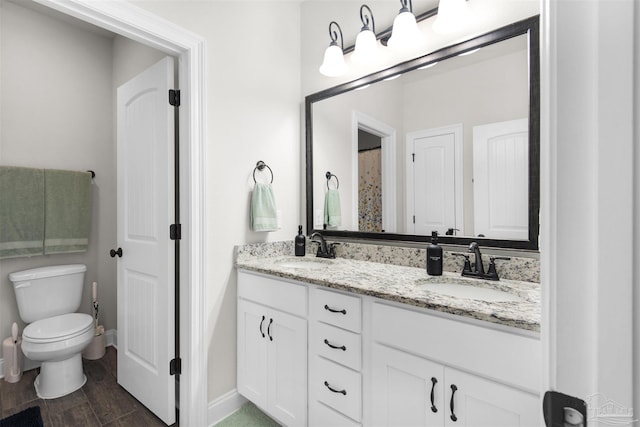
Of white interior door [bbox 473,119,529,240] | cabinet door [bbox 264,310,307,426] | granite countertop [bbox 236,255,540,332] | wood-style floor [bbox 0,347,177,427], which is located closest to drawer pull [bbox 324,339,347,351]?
cabinet door [bbox 264,310,307,426]

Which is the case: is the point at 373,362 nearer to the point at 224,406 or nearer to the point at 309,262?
the point at 309,262

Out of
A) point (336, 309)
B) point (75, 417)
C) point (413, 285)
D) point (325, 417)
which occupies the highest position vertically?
point (413, 285)

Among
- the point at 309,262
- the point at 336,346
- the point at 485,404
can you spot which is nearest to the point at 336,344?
the point at 336,346

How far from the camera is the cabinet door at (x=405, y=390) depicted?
1.09 m

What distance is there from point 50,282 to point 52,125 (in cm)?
119

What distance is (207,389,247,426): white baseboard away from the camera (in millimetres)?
1746

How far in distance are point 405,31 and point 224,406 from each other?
2239mm

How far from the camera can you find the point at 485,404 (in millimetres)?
991

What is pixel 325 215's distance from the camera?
2164 millimetres

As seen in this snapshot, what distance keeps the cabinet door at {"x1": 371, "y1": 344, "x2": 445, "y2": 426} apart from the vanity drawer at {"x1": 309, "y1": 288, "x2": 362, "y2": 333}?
13cm

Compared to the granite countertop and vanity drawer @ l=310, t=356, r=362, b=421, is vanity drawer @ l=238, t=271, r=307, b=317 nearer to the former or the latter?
the granite countertop

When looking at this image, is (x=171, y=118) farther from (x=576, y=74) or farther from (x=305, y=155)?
(x=576, y=74)

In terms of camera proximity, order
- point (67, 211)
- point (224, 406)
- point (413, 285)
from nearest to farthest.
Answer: point (413, 285) < point (224, 406) < point (67, 211)

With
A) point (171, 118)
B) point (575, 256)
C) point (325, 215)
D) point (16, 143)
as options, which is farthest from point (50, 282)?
point (575, 256)
